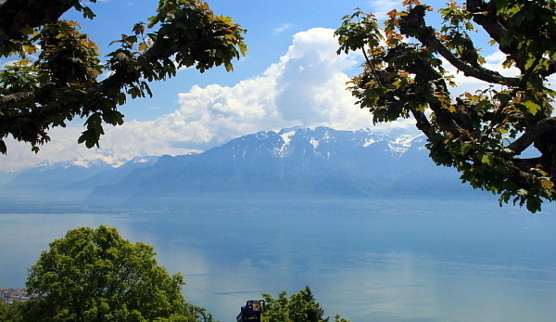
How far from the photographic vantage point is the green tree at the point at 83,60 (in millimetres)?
4641

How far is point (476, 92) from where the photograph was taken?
19.9 feet

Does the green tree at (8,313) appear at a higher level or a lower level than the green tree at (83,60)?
lower

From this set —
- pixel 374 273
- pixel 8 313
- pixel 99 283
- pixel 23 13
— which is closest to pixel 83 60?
pixel 23 13

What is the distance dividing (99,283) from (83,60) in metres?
18.8

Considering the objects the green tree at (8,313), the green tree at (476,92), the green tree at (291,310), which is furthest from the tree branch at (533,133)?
the green tree at (8,313)

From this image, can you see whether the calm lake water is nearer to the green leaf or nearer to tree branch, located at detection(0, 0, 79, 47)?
the green leaf

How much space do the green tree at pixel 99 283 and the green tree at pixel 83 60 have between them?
17063 millimetres

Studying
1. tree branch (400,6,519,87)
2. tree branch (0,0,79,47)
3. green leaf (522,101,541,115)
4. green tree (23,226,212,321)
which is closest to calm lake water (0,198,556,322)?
green tree (23,226,212,321)

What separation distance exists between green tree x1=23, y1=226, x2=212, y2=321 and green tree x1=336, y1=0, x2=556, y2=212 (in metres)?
17.5

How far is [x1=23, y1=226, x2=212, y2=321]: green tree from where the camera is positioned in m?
20.6

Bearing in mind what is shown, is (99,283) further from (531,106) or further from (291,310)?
(531,106)

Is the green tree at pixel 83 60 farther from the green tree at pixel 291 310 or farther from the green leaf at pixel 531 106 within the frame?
the green tree at pixel 291 310

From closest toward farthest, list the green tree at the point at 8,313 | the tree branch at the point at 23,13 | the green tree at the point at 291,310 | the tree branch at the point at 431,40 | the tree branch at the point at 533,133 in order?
the tree branch at the point at 23,13, the tree branch at the point at 533,133, the tree branch at the point at 431,40, the green tree at the point at 8,313, the green tree at the point at 291,310

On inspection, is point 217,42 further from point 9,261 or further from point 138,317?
point 9,261
